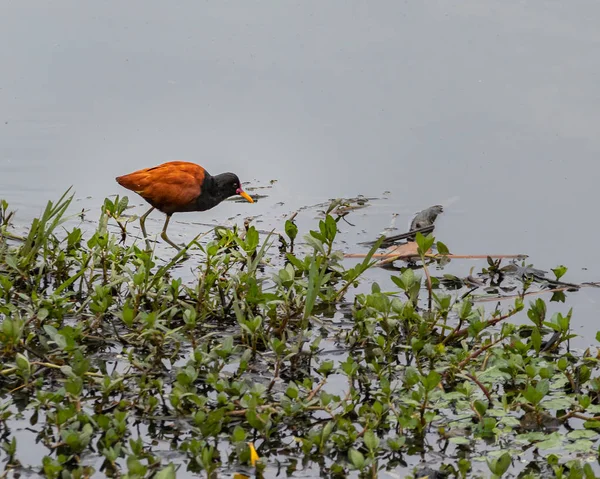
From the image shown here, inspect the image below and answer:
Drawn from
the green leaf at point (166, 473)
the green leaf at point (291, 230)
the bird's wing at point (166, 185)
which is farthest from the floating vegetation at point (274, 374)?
the bird's wing at point (166, 185)

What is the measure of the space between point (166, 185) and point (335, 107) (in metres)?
2.24

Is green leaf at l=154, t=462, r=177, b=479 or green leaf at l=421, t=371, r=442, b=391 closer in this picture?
green leaf at l=154, t=462, r=177, b=479

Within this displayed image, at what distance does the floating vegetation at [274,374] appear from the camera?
437 cm

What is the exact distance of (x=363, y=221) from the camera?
24.1 ft

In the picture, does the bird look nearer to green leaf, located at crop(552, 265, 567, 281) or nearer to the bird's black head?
the bird's black head

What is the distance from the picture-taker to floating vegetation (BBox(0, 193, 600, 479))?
4.37 meters

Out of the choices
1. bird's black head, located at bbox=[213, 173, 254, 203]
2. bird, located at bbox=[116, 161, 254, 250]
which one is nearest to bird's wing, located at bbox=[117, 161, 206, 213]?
bird, located at bbox=[116, 161, 254, 250]

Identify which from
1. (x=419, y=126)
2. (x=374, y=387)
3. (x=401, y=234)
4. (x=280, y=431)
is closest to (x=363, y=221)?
(x=401, y=234)

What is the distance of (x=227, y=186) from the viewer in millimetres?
7449

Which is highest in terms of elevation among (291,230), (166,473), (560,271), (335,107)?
(335,107)

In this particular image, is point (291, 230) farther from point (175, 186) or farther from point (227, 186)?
point (227, 186)

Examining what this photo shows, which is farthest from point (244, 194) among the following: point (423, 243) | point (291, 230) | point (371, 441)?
point (371, 441)

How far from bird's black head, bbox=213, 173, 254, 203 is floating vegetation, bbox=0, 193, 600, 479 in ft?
4.30

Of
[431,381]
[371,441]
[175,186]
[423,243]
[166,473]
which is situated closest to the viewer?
[166,473]
